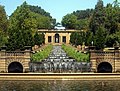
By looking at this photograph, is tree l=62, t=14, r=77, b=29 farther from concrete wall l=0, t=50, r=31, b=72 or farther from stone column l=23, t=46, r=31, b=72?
concrete wall l=0, t=50, r=31, b=72

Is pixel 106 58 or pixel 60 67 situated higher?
pixel 106 58

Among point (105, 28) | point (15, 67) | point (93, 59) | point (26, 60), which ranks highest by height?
point (105, 28)

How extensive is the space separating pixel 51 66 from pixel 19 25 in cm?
2506


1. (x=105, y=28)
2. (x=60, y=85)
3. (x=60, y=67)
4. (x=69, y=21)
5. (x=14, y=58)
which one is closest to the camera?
(x=60, y=85)

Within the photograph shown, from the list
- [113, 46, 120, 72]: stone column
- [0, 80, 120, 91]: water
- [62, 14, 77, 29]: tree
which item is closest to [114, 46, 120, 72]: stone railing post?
[113, 46, 120, 72]: stone column

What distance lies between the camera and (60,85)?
31.9 metres

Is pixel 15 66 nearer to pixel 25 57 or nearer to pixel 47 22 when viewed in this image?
pixel 25 57

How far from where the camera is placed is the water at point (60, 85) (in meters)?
29.5

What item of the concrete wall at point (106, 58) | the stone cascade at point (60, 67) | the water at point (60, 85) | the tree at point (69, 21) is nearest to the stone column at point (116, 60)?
the concrete wall at point (106, 58)

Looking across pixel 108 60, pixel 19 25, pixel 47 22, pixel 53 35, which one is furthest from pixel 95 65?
pixel 47 22

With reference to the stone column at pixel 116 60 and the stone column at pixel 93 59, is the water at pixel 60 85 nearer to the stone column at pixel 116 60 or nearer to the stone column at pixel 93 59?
the stone column at pixel 116 60

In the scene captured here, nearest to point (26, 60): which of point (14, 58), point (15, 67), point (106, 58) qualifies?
point (14, 58)

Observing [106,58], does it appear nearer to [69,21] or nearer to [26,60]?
[26,60]

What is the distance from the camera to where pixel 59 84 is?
32500 mm
